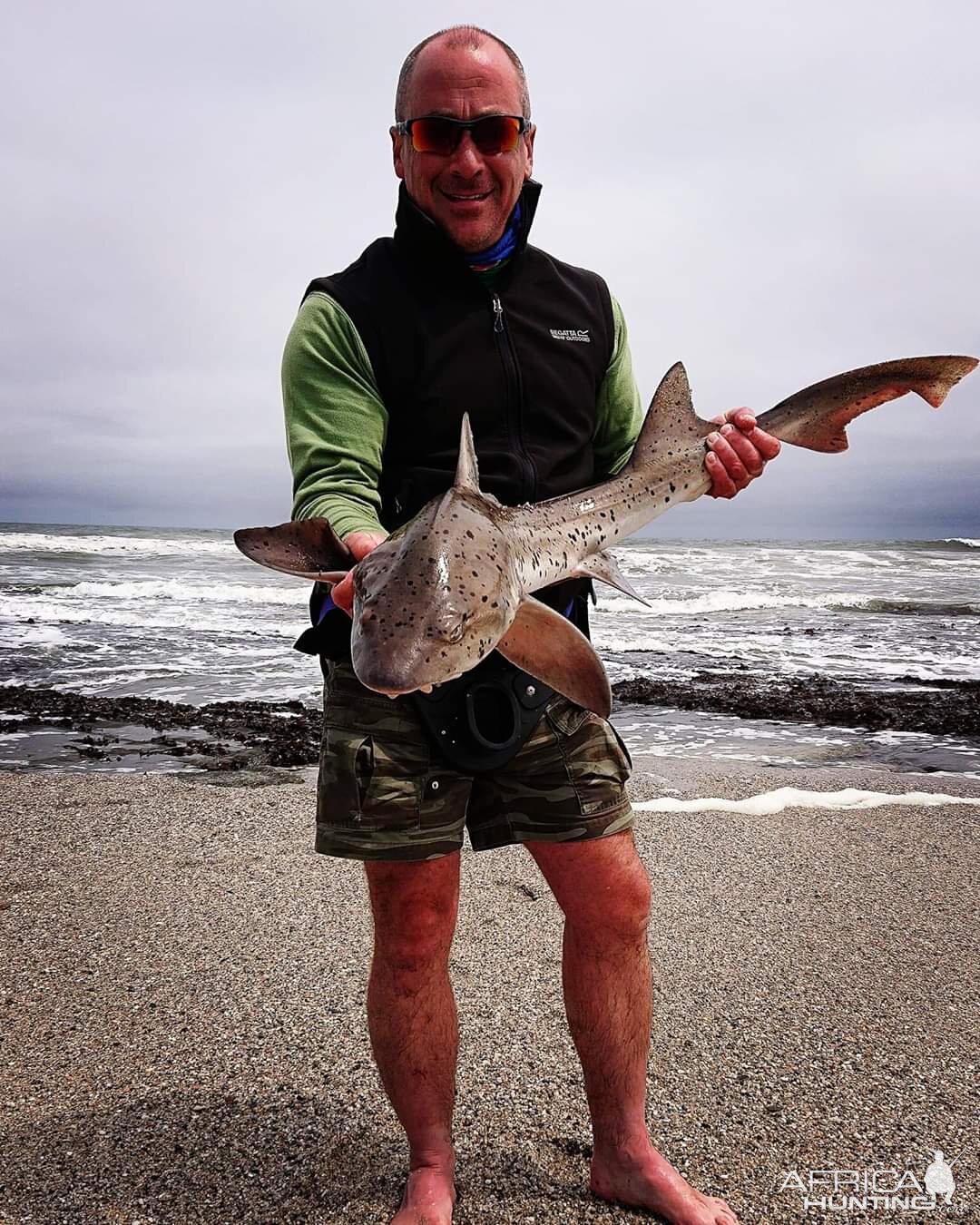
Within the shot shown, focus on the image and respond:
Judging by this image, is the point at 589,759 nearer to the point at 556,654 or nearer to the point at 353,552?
the point at 556,654

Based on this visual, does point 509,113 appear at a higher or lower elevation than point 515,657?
higher

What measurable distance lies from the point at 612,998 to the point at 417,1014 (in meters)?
0.58

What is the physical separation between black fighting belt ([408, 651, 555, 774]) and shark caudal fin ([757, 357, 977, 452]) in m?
1.08

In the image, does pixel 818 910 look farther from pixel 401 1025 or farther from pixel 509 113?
pixel 509 113

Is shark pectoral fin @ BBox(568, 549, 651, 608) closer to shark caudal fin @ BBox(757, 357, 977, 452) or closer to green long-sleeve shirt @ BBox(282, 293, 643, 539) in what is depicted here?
green long-sleeve shirt @ BBox(282, 293, 643, 539)

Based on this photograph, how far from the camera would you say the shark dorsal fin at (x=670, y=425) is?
9.05 feet

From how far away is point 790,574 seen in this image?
29.6m

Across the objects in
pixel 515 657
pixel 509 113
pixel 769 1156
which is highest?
pixel 509 113

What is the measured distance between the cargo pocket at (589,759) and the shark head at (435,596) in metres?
0.82

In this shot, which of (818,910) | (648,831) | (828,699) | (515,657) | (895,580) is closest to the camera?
(515,657)

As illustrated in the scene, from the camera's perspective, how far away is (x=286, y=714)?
374 inches

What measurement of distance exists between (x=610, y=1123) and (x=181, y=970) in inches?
82.3

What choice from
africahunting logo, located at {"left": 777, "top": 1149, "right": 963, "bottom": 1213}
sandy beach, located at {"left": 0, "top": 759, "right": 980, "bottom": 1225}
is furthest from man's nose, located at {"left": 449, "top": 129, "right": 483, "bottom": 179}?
africahunting logo, located at {"left": 777, "top": 1149, "right": 963, "bottom": 1213}

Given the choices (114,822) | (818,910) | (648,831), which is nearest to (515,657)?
(818,910)
